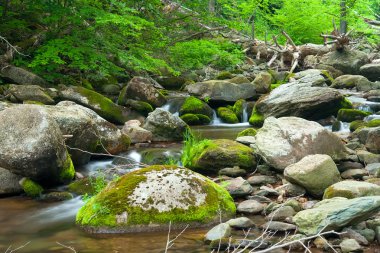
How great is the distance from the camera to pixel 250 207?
19.9 feet

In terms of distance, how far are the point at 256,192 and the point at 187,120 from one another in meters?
7.19

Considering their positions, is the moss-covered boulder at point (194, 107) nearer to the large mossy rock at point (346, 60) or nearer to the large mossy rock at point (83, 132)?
the large mossy rock at point (83, 132)

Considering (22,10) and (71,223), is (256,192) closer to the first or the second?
(71,223)

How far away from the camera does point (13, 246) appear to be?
5.09m

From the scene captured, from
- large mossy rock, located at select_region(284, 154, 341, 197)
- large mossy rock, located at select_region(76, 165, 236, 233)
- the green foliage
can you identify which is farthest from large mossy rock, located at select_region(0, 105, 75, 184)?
the green foliage

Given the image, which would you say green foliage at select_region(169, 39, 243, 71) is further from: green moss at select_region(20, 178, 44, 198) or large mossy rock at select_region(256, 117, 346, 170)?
green moss at select_region(20, 178, 44, 198)

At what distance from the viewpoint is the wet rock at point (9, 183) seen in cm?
719

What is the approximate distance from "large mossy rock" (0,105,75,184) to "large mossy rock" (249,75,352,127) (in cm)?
719

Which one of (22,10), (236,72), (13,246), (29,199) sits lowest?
(236,72)

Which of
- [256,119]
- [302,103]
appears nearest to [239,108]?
[256,119]

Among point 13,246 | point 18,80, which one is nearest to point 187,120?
point 18,80

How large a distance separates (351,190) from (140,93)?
9.30m

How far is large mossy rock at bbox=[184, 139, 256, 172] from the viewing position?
26.6 feet

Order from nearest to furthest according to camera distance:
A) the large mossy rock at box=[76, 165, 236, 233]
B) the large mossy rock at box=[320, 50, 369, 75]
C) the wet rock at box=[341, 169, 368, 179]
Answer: the large mossy rock at box=[76, 165, 236, 233], the wet rock at box=[341, 169, 368, 179], the large mossy rock at box=[320, 50, 369, 75]
